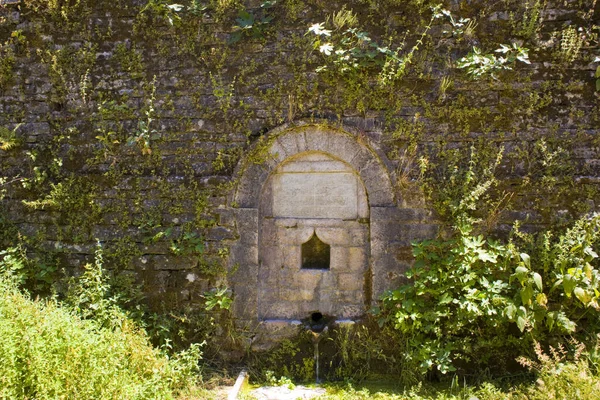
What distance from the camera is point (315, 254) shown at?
5703 millimetres

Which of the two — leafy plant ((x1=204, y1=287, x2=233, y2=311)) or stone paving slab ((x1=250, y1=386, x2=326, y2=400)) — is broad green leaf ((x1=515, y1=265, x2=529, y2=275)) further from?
leafy plant ((x1=204, y1=287, x2=233, y2=311))

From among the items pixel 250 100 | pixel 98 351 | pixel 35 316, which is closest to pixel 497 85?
pixel 250 100

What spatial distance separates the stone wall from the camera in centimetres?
528

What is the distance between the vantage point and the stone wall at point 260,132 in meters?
5.28

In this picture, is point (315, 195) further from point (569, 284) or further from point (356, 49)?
point (569, 284)

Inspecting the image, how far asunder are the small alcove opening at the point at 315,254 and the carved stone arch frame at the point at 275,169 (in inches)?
20.3

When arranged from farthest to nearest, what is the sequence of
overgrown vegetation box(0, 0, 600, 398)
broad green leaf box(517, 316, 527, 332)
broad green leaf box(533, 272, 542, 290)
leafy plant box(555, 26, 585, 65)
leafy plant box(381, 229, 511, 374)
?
leafy plant box(555, 26, 585, 65) < overgrown vegetation box(0, 0, 600, 398) < leafy plant box(381, 229, 511, 374) < broad green leaf box(533, 272, 542, 290) < broad green leaf box(517, 316, 527, 332)

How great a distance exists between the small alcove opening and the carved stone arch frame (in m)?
0.52

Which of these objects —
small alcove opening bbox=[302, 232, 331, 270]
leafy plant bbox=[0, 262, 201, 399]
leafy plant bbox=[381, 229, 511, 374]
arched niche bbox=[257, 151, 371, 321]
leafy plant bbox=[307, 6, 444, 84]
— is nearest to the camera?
leafy plant bbox=[0, 262, 201, 399]

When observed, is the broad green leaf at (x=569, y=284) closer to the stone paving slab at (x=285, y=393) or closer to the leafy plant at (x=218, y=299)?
the stone paving slab at (x=285, y=393)

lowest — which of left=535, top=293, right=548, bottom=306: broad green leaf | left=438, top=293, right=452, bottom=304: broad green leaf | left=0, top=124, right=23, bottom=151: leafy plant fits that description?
left=438, top=293, right=452, bottom=304: broad green leaf

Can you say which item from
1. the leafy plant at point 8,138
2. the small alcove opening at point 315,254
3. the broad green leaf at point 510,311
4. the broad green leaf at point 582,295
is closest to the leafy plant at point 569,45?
the broad green leaf at point 582,295

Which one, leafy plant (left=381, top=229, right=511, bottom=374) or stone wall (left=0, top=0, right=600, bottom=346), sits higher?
stone wall (left=0, top=0, right=600, bottom=346)

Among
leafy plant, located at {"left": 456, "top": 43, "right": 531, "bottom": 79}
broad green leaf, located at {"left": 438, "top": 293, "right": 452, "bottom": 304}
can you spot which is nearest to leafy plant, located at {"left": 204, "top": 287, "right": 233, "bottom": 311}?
broad green leaf, located at {"left": 438, "top": 293, "right": 452, "bottom": 304}
